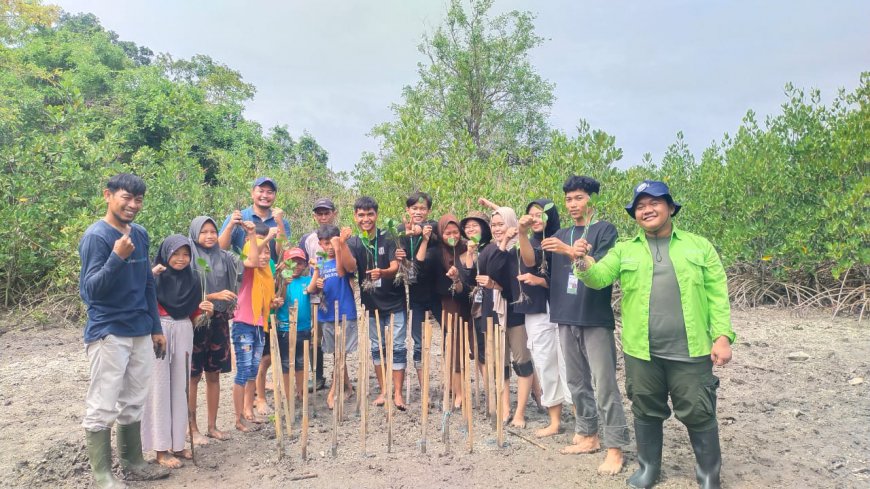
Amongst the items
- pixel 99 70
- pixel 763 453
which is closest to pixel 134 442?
pixel 763 453

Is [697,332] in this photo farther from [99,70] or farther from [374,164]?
[99,70]

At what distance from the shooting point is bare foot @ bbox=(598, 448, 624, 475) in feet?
11.8

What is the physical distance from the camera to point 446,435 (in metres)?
4.02

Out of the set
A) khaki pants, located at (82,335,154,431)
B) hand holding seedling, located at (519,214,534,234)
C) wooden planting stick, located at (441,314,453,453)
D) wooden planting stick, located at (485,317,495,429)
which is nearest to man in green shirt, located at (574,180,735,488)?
hand holding seedling, located at (519,214,534,234)

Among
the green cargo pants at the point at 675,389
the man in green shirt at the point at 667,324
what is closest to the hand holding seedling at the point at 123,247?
the man in green shirt at the point at 667,324

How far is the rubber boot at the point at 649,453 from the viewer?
3.40 m

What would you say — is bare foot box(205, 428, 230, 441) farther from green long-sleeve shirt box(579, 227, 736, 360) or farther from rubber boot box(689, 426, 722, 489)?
rubber boot box(689, 426, 722, 489)

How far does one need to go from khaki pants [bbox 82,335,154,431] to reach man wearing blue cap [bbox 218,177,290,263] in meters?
1.16

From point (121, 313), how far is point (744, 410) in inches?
203

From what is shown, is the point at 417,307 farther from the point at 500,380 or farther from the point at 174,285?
the point at 174,285

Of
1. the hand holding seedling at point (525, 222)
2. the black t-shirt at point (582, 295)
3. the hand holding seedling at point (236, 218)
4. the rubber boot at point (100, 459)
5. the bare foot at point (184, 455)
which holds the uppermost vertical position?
the hand holding seedling at point (236, 218)

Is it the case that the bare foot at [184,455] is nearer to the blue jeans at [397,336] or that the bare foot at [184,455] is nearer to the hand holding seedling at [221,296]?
the hand holding seedling at [221,296]

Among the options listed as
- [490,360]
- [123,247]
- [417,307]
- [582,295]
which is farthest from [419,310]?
[123,247]

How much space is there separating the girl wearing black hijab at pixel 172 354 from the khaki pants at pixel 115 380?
0.23m
